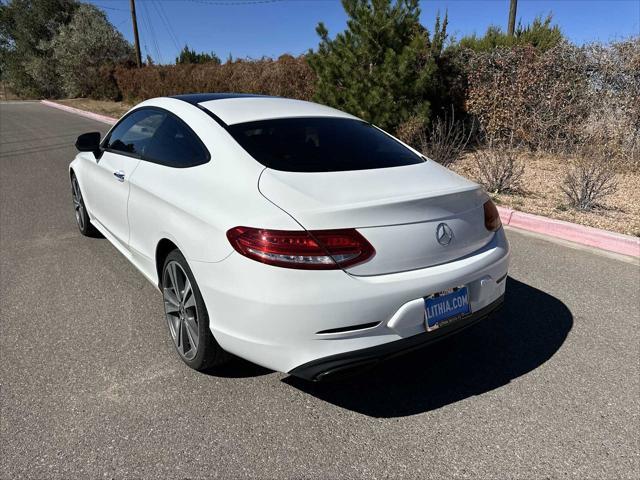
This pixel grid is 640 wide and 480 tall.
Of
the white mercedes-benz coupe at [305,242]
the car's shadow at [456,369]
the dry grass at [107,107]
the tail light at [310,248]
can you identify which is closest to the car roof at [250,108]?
the white mercedes-benz coupe at [305,242]

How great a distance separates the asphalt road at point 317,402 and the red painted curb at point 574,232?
4.11ft

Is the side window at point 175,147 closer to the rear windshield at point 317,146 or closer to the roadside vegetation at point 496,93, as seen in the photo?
the rear windshield at point 317,146

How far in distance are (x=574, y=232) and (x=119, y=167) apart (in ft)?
15.4

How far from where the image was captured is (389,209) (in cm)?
221

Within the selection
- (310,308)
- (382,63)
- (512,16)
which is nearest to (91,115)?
(382,63)

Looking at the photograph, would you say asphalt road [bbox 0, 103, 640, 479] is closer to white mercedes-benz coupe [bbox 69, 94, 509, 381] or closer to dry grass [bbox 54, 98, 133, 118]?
white mercedes-benz coupe [bbox 69, 94, 509, 381]

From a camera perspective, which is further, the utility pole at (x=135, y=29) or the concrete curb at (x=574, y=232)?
the utility pole at (x=135, y=29)

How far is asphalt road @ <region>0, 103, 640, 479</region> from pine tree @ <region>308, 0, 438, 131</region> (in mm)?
6003

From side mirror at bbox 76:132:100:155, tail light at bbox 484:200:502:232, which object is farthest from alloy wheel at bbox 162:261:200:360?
side mirror at bbox 76:132:100:155

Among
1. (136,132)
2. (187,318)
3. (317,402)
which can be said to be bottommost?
(317,402)

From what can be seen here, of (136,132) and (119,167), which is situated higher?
(136,132)

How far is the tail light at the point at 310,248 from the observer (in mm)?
2090

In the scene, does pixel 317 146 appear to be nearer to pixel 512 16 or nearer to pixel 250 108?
pixel 250 108

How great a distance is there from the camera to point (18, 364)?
2.86 m
